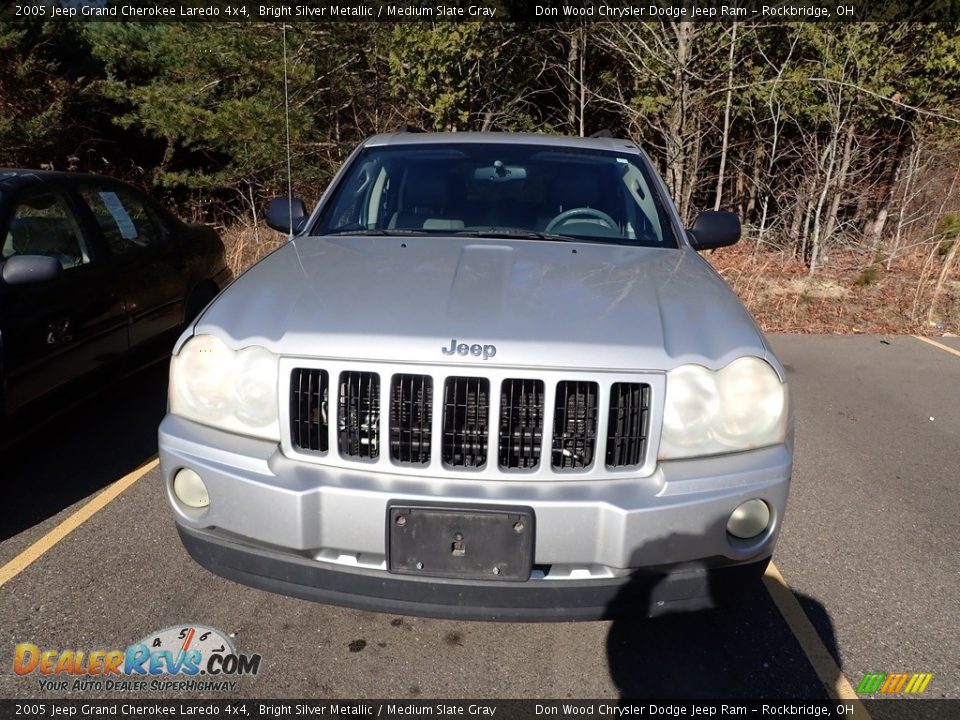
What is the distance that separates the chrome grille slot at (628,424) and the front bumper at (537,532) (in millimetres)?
70

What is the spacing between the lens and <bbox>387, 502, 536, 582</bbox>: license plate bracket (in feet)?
7.04

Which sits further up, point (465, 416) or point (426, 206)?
point (426, 206)

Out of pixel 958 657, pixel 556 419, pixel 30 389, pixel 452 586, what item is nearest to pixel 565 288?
pixel 556 419

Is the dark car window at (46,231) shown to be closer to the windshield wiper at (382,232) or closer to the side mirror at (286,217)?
the side mirror at (286,217)

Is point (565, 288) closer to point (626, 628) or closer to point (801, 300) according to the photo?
point (626, 628)

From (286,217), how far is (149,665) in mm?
2292

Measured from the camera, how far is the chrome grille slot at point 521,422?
2250mm

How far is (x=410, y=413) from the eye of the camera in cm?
226

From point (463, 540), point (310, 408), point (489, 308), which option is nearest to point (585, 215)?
point (489, 308)

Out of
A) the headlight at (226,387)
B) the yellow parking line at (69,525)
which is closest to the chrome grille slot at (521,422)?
the headlight at (226,387)

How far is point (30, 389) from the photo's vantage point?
3596mm

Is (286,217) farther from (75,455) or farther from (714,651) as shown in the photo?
(714,651)

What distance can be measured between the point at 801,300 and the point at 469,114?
5115 mm

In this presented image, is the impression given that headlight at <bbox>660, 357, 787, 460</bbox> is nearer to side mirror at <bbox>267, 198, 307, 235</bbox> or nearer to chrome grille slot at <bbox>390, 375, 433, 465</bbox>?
chrome grille slot at <bbox>390, 375, 433, 465</bbox>
